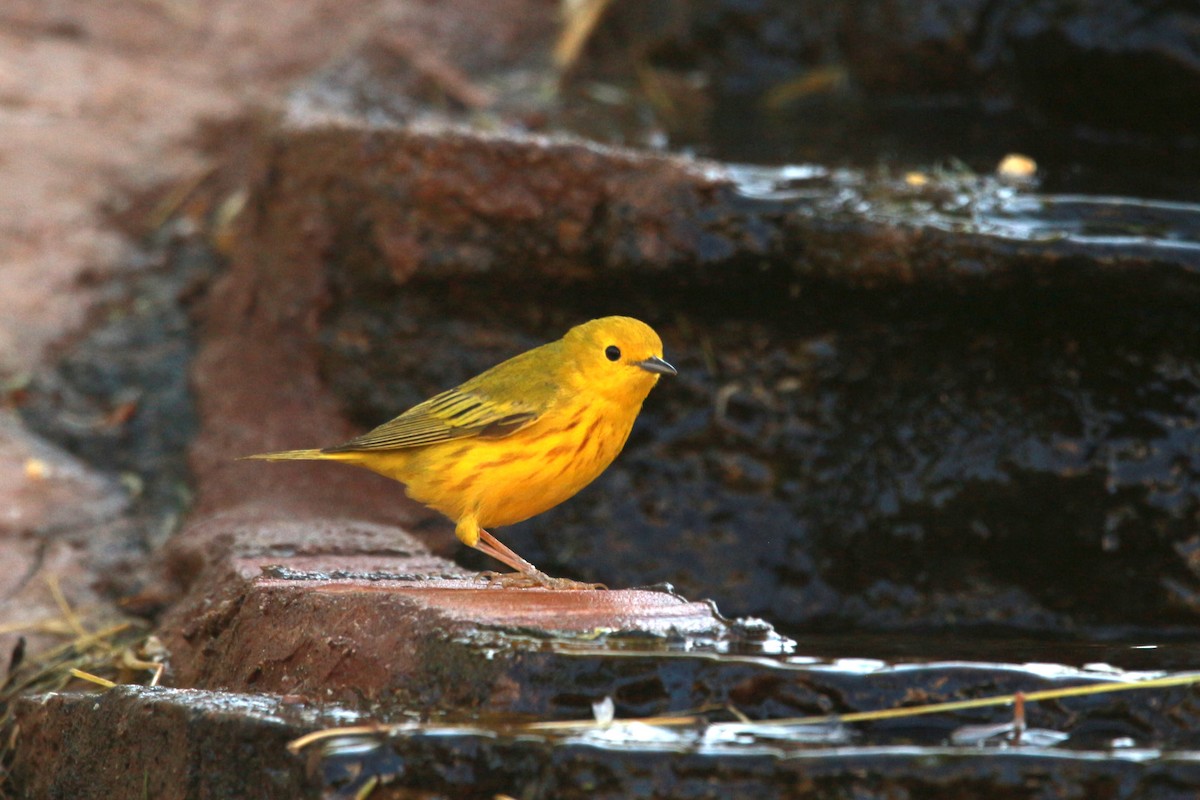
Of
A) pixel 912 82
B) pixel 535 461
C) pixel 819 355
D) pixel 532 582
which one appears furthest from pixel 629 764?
pixel 912 82

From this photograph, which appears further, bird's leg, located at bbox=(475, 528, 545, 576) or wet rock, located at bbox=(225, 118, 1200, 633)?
wet rock, located at bbox=(225, 118, 1200, 633)

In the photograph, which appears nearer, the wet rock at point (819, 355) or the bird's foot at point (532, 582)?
the bird's foot at point (532, 582)

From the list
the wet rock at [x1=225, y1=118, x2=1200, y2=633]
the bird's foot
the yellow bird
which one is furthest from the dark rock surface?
the yellow bird

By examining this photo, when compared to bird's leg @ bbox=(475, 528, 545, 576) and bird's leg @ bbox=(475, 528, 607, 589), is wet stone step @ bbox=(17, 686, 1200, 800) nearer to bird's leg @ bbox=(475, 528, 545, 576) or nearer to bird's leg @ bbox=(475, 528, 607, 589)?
bird's leg @ bbox=(475, 528, 607, 589)

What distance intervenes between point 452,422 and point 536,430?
1.14 ft

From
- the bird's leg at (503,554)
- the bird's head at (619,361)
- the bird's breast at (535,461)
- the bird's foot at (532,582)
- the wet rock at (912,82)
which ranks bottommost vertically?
the bird's leg at (503,554)

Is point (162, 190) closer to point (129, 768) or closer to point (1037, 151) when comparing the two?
point (1037, 151)

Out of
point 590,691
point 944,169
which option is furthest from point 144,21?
point 590,691

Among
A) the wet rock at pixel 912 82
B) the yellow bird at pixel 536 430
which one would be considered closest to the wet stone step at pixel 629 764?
the yellow bird at pixel 536 430

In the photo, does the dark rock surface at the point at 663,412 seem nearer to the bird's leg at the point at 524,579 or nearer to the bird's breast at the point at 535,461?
the bird's leg at the point at 524,579

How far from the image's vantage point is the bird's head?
→ 445 centimetres

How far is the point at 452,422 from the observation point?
4590 mm

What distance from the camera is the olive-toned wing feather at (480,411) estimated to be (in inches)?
175

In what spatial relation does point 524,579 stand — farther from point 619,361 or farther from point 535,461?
point 619,361
